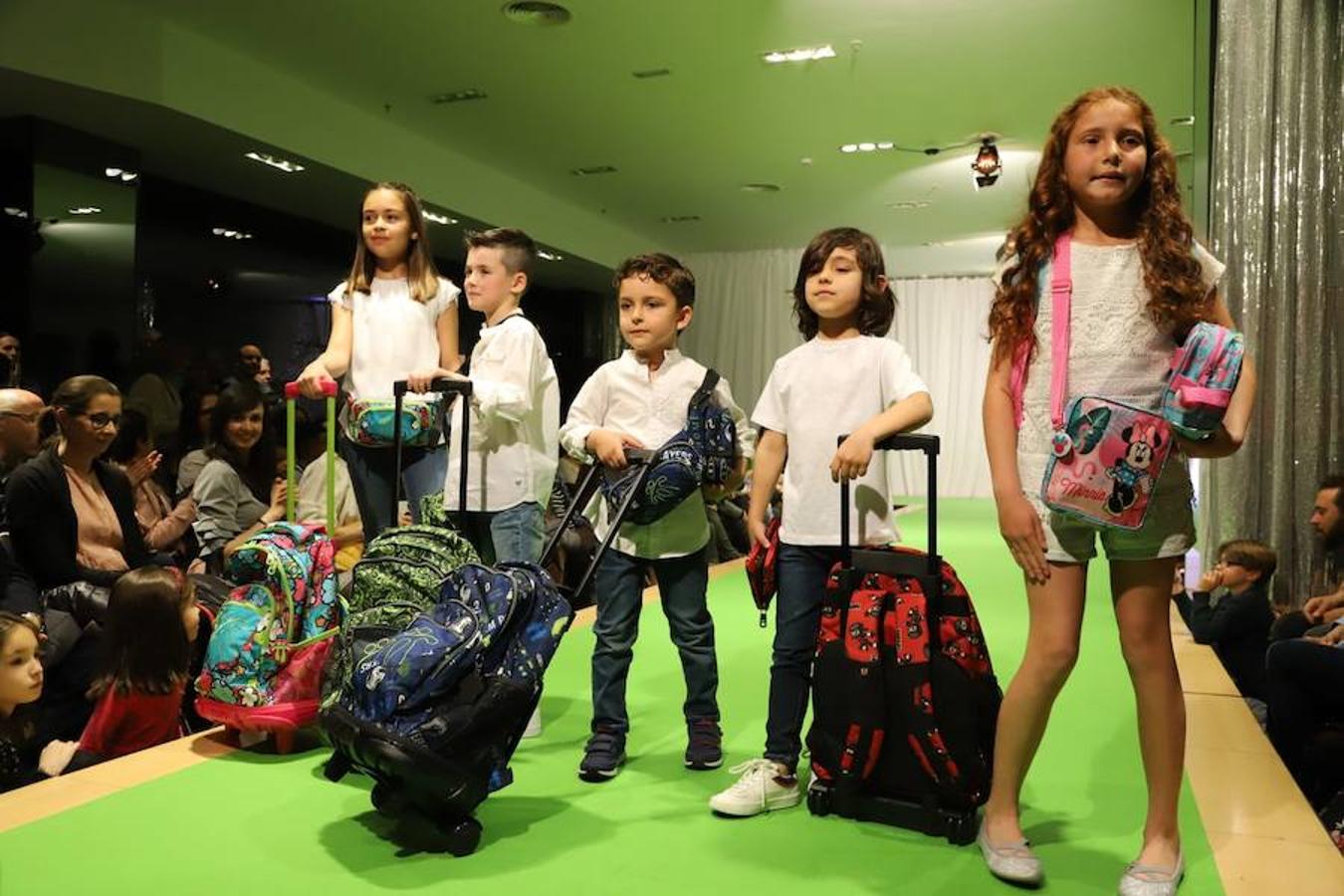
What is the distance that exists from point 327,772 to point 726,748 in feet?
3.26

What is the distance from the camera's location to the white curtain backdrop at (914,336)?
13.3m

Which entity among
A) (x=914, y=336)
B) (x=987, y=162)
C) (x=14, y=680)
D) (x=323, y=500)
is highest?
(x=987, y=162)

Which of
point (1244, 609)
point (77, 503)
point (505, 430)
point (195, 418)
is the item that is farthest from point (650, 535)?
point (195, 418)

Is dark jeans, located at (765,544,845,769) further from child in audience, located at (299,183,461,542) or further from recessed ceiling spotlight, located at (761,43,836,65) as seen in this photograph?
recessed ceiling spotlight, located at (761,43,836,65)

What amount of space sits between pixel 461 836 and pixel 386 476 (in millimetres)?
1072

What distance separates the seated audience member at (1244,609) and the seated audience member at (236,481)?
3360 mm

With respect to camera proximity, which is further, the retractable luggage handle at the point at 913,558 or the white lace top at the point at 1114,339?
the retractable luggage handle at the point at 913,558

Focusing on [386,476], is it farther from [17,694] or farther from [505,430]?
[17,694]

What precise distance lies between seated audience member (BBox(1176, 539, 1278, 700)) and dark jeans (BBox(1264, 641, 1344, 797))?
0.76 metres

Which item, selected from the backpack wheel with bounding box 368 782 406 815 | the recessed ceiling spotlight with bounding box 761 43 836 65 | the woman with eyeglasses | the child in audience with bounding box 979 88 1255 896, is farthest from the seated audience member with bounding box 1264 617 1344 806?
the recessed ceiling spotlight with bounding box 761 43 836 65

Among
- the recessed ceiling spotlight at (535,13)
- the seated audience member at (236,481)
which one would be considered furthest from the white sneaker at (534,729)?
the recessed ceiling spotlight at (535,13)

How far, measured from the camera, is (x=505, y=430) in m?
2.77

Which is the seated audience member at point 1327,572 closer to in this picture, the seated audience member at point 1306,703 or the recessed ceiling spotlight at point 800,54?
the seated audience member at point 1306,703

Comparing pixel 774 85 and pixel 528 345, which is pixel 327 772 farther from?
pixel 774 85
